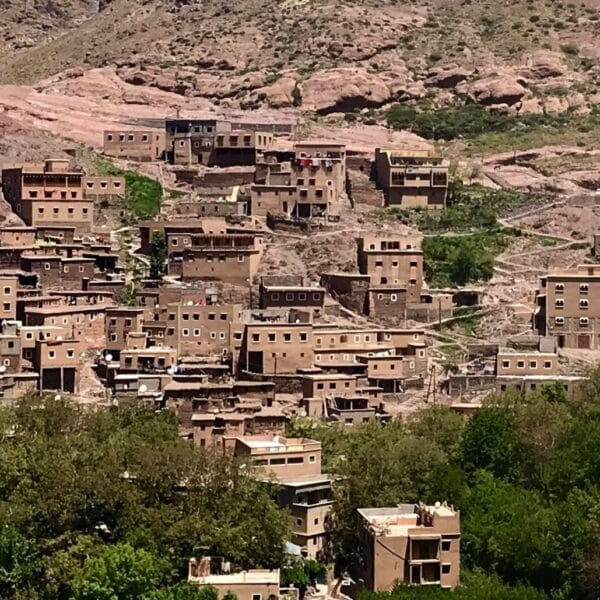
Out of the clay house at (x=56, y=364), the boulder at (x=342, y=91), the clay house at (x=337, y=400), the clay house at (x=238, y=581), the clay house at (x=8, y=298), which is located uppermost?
the boulder at (x=342, y=91)

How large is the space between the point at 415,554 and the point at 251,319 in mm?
15717

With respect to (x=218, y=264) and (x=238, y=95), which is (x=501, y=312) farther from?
(x=238, y=95)

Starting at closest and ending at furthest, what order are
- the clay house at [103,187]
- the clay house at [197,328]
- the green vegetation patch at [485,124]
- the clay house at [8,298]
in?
1. the clay house at [8,298]
2. the clay house at [197,328]
3. the clay house at [103,187]
4. the green vegetation patch at [485,124]

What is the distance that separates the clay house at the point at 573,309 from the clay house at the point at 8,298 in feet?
56.7

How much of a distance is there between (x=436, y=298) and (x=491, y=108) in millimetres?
29377

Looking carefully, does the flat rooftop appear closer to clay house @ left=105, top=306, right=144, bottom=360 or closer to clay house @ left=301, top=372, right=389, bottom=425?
clay house @ left=301, top=372, right=389, bottom=425

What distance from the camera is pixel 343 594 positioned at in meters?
39.8

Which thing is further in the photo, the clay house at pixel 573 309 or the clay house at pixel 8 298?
the clay house at pixel 573 309

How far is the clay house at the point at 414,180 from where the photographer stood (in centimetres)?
6500

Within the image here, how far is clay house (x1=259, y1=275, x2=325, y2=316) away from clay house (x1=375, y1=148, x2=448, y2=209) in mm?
10222

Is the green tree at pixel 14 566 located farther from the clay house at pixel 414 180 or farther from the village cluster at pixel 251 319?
the clay house at pixel 414 180

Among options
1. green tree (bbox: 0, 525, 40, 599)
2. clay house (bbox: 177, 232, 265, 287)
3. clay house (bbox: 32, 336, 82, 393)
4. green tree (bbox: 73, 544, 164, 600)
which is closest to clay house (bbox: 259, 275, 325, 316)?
clay house (bbox: 177, 232, 265, 287)

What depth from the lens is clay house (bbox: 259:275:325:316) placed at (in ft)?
180

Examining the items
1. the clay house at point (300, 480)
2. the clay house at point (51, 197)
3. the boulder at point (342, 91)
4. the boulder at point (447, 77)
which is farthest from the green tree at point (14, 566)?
the boulder at point (447, 77)
